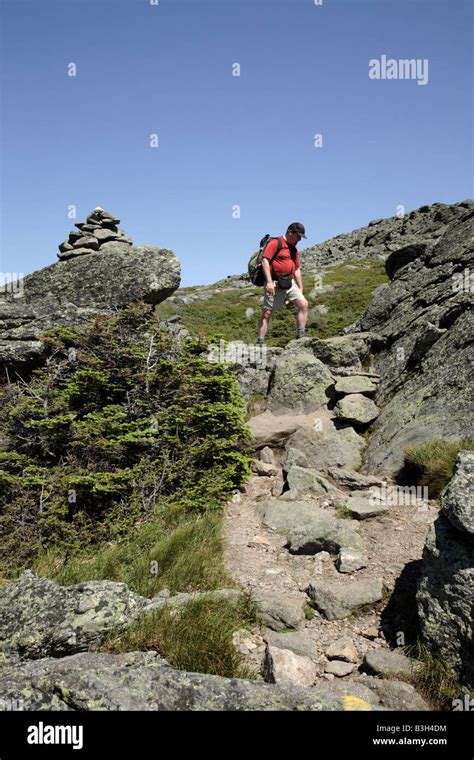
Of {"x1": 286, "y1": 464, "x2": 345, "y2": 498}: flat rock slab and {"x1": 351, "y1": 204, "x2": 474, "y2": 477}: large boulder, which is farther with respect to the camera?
{"x1": 351, "y1": 204, "x2": 474, "y2": 477}: large boulder

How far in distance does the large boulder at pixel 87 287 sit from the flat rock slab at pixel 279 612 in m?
8.11

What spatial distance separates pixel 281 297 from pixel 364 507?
681 centimetres

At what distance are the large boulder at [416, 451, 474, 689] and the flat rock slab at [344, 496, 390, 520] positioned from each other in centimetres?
260

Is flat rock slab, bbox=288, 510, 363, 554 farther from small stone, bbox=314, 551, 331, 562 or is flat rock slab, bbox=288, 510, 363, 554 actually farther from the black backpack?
the black backpack

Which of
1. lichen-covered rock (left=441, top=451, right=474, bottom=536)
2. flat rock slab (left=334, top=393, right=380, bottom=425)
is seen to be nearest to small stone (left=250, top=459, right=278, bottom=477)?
flat rock slab (left=334, top=393, right=380, bottom=425)

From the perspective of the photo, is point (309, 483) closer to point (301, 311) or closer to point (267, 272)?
point (267, 272)

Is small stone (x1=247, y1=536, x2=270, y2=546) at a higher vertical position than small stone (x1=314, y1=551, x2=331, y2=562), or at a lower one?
higher

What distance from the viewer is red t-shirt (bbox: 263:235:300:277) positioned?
11695mm

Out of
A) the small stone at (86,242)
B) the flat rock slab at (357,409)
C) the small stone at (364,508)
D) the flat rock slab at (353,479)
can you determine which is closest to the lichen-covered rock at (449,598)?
the small stone at (364,508)

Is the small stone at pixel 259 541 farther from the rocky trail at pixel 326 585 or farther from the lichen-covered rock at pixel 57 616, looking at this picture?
the lichen-covered rock at pixel 57 616

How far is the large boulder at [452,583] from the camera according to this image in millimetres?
4008

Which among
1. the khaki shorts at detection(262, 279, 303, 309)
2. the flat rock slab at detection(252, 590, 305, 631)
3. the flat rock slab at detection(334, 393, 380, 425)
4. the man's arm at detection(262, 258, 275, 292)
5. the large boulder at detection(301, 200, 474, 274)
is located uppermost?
the large boulder at detection(301, 200, 474, 274)
